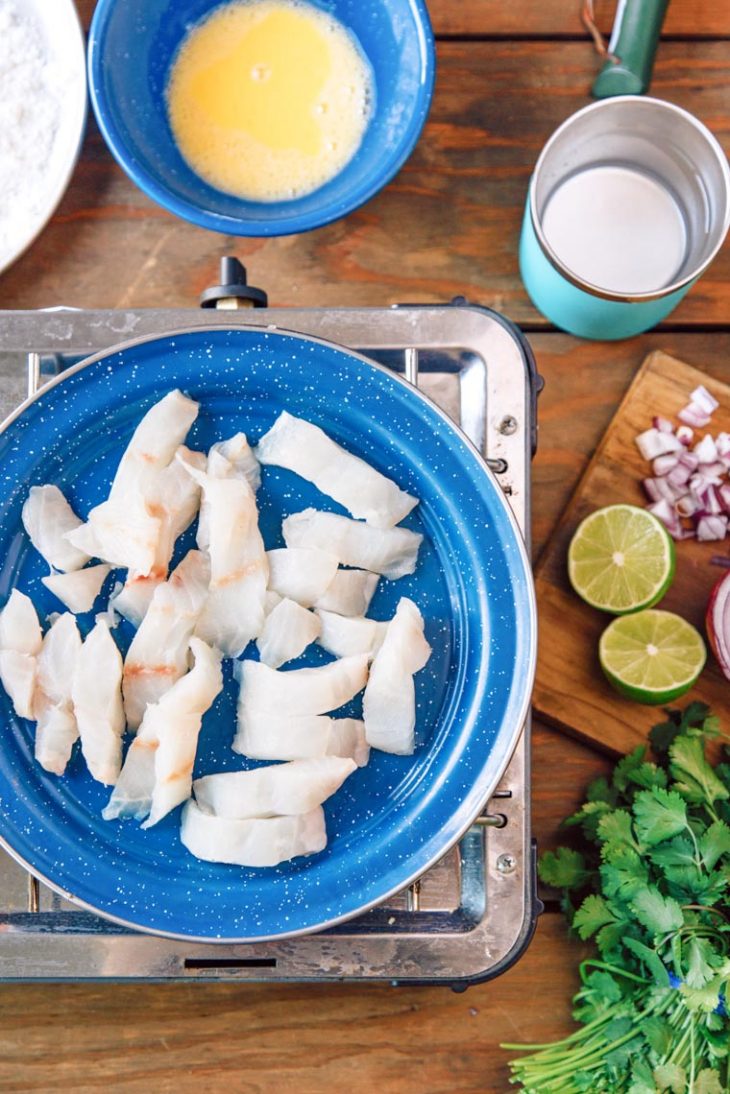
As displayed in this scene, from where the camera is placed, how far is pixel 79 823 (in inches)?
36.6

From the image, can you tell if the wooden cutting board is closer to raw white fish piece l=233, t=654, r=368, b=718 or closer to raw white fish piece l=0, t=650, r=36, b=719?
raw white fish piece l=233, t=654, r=368, b=718

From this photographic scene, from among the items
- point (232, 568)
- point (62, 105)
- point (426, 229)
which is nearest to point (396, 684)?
point (232, 568)

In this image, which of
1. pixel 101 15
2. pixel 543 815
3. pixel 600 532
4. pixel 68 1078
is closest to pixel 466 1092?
pixel 543 815

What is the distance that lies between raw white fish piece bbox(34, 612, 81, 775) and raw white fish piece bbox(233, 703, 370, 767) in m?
0.15

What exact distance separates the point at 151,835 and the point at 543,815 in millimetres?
420

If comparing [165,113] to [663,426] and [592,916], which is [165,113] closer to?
[663,426]

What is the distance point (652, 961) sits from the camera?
38.7 inches

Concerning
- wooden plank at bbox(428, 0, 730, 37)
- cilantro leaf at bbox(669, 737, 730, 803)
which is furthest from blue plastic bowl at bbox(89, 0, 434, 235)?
cilantro leaf at bbox(669, 737, 730, 803)

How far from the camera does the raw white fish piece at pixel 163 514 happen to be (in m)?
0.91

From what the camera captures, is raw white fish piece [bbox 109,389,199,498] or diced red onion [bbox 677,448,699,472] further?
diced red onion [bbox 677,448,699,472]

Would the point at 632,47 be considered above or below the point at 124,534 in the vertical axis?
above

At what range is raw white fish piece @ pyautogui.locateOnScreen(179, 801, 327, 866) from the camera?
0.89 metres

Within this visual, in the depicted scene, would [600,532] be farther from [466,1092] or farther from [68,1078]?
[68,1078]

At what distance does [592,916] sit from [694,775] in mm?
170
